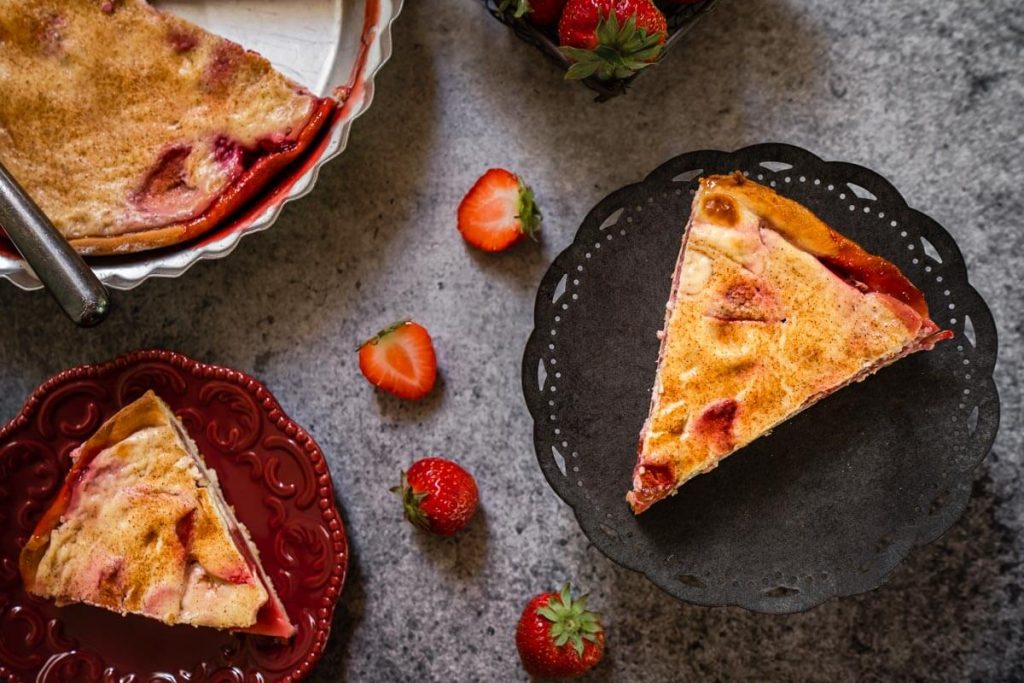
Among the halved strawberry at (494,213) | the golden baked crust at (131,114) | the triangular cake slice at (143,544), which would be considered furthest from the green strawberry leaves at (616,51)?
the triangular cake slice at (143,544)

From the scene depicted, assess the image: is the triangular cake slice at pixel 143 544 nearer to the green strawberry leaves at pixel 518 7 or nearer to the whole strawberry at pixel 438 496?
the whole strawberry at pixel 438 496

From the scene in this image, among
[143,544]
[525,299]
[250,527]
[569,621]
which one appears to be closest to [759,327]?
[525,299]

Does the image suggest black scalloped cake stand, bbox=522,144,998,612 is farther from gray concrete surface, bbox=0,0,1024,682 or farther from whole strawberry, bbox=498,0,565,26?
whole strawberry, bbox=498,0,565,26

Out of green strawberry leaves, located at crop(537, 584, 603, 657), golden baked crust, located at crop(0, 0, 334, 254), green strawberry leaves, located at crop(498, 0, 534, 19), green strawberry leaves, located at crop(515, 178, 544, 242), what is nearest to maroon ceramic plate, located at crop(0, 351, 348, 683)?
golden baked crust, located at crop(0, 0, 334, 254)

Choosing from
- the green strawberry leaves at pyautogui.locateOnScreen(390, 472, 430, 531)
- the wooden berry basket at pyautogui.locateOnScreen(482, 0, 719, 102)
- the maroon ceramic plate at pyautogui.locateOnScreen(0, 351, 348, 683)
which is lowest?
the maroon ceramic plate at pyautogui.locateOnScreen(0, 351, 348, 683)

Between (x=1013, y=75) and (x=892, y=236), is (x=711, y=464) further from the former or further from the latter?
(x=1013, y=75)

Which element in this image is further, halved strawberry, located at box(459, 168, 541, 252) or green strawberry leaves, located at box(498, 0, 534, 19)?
halved strawberry, located at box(459, 168, 541, 252)
